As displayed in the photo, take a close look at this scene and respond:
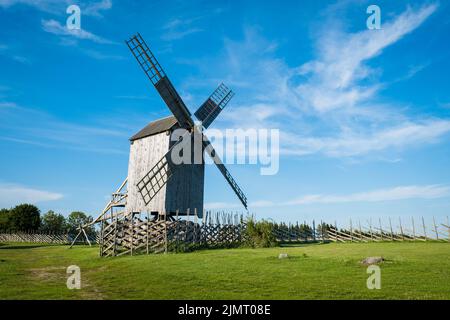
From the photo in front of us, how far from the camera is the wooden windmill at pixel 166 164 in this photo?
2297 centimetres

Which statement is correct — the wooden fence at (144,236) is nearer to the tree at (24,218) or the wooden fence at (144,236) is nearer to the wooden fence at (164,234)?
the wooden fence at (164,234)

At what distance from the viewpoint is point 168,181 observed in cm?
2331

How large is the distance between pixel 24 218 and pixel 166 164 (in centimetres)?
5981

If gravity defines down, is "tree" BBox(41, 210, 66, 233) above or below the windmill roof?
below

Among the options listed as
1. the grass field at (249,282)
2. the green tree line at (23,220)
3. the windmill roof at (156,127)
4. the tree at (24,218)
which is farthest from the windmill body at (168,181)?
the tree at (24,218)

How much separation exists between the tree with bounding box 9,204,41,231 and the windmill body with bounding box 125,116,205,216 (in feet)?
179

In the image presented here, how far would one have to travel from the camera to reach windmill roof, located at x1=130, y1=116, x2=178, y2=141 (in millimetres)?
24494

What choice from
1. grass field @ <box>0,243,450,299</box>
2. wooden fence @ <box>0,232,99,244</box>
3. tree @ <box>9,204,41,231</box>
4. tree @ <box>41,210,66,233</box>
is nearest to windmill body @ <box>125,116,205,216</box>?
grass field @ <box>0,243,450,299</box>

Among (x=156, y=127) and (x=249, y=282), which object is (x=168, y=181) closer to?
(x=156, y=127)

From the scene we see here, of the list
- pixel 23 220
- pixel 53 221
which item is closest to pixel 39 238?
pixel 23 220

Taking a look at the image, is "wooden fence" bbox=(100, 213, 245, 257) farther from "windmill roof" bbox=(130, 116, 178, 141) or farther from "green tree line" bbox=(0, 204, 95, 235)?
"green tree line" bbox=(0, 204, 95, 235)
